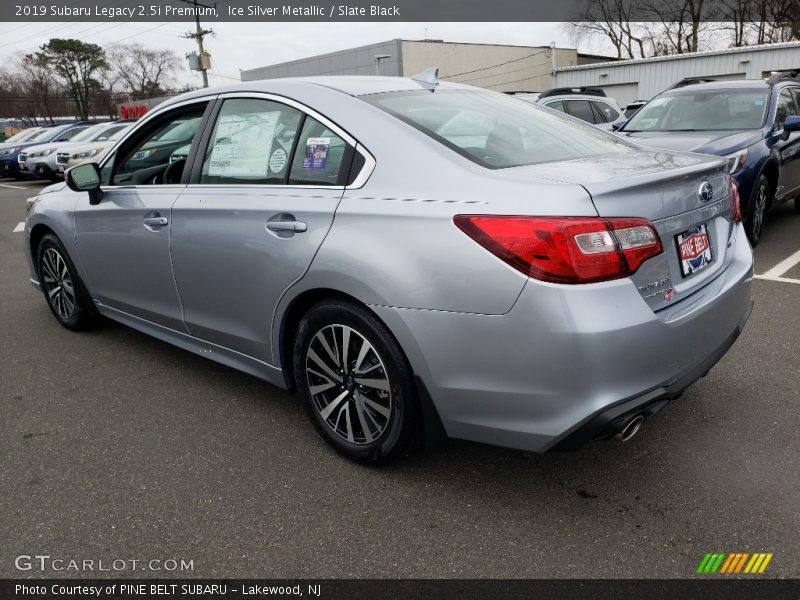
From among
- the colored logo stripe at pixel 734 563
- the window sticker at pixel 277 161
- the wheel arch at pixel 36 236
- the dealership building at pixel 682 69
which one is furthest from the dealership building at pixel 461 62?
the colored logo stripe at pixel 734 563

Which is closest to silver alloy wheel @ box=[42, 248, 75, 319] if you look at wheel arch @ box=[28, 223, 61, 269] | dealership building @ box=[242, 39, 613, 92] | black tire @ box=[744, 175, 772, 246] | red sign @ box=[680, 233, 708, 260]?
wheel arch @ box=[28, 223, 61, 269]

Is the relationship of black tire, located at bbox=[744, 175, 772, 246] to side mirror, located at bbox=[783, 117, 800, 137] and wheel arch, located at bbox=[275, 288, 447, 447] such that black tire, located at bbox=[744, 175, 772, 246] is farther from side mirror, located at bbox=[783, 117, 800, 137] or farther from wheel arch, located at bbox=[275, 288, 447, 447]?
wheel arch, located at bbox=[275, 288, 447, 447]

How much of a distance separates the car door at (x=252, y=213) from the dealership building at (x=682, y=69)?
30.3m

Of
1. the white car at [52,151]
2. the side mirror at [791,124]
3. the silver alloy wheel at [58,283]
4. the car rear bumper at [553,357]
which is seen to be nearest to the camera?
the car rear bumper at [553,357]

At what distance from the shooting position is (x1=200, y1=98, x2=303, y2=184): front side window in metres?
2.99

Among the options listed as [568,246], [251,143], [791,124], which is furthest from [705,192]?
[791,124]

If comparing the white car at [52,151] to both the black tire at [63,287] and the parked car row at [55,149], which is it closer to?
the parked car row at [55,149]

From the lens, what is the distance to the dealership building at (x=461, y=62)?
5044 cm

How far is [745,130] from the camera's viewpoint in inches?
265

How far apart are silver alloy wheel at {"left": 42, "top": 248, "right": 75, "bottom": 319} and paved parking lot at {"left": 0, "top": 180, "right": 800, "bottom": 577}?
0.99 meters

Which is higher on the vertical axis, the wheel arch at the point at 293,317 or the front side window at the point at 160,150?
the front side window at the point at 160,150
